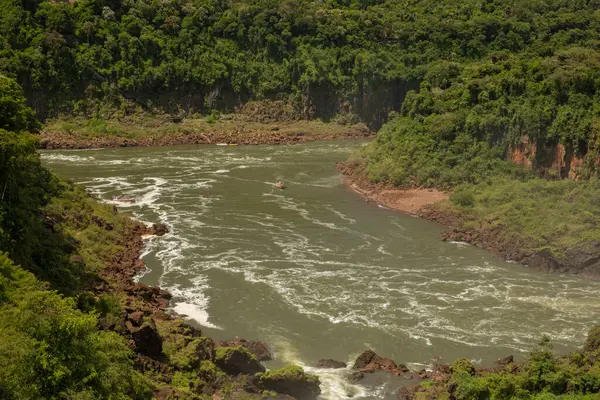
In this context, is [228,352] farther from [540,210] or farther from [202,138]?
[202,138]

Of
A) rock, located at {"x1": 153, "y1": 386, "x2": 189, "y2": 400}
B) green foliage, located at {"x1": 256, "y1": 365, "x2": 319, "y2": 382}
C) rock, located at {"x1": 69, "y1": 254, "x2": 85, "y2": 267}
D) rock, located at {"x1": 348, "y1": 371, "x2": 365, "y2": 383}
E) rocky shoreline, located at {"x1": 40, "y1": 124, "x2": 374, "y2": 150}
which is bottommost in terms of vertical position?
rock, located at {"x1": 348, "y1": 371, "x2": 365, "y2": 383}

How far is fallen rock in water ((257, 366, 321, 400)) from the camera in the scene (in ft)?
76.1

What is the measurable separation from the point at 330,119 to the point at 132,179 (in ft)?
146

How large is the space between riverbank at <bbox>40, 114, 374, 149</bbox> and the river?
28.2 meters

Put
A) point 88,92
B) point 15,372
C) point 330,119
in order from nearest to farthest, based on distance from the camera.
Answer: point 15,372 < point 88,92 < point 330,119

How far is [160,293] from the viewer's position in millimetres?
32156

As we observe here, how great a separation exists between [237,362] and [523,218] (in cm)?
2380

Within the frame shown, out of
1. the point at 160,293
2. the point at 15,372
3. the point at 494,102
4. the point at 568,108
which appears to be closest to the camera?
the point at 15,372

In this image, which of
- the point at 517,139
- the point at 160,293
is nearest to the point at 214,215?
the point at 160,293

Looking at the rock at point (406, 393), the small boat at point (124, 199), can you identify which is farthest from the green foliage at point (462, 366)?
the small boat at point (124, 199)

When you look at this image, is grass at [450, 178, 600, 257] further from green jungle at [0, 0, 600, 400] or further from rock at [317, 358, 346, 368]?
rock at [317, 358, 346, 368]

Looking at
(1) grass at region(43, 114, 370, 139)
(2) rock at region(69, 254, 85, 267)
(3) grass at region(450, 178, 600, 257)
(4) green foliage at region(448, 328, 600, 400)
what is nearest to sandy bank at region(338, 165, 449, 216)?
(3) grass at region(450, 178, 600, 257)

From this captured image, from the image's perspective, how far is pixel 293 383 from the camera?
23234 mm

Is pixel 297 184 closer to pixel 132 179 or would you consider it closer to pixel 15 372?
pixel 132 179
